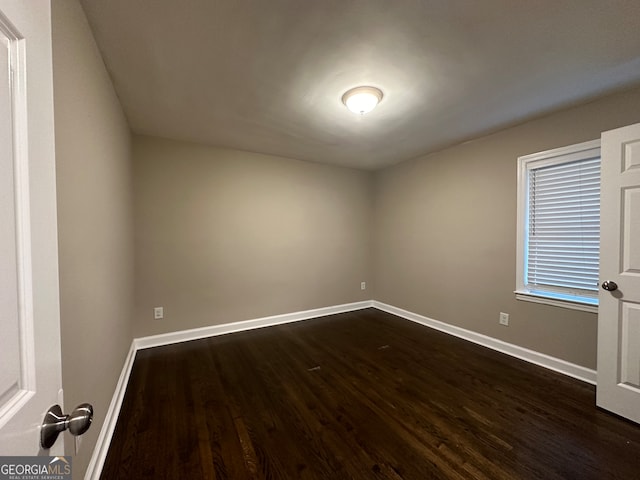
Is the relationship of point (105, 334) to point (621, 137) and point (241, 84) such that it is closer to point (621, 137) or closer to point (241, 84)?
point (241, 84)

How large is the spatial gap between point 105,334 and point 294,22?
2177 mm

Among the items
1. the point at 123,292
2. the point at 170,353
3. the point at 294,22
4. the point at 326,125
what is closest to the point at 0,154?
the point at 294,22

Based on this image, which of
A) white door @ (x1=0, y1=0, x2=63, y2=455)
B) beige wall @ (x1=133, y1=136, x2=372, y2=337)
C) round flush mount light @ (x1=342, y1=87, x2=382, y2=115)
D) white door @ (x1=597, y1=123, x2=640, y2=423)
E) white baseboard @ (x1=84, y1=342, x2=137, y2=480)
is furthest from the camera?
beige wall @ (x1=133, y1=136, x2=372, y2=337)

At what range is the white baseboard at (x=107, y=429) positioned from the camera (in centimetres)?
133

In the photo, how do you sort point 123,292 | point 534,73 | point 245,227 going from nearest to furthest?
point 534,73, point 123,292, point 245,227

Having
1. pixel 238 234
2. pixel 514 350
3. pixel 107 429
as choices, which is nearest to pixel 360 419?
pixel 107 429

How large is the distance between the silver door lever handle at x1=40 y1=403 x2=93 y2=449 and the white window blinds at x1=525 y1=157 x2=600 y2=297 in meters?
3.34

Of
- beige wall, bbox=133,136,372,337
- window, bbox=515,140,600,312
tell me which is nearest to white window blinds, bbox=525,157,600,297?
window, bbox=515,140,600,312

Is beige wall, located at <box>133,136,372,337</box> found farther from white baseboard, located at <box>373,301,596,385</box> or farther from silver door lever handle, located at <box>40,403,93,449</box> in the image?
silver door lever handle, located at <box>40,403,93,449</box>

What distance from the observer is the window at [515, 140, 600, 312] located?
2.27 meters

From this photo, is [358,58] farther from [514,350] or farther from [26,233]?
[514,350]

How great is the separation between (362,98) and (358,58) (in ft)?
1.25

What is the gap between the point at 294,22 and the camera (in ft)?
4.64

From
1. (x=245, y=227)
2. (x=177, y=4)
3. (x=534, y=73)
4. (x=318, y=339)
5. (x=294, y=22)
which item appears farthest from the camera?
(x=245, y=227)
